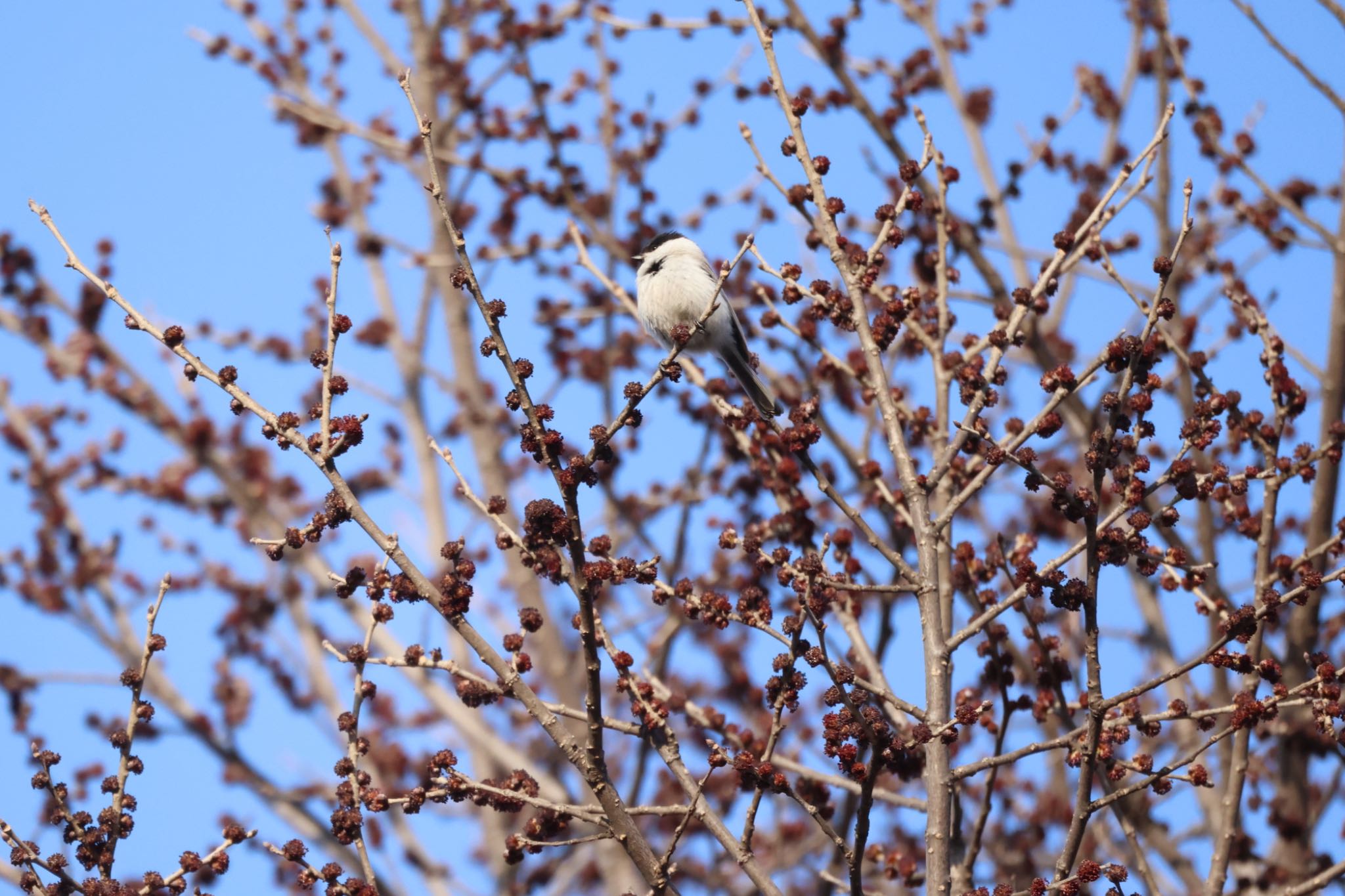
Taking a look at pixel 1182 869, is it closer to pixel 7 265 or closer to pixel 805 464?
pixel 805 464

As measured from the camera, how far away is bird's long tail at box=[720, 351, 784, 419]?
4.61 metres

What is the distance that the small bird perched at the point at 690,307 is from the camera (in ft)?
15.2

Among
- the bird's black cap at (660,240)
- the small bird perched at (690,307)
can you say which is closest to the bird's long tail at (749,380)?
the small bird perched at (690,307)

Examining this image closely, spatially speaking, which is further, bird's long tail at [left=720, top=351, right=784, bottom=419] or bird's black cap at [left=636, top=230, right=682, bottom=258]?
bird's black cap at [left=636, top=230, right=682, bottom=258]

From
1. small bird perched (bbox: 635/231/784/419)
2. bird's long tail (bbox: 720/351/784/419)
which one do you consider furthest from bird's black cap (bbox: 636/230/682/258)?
bird's long tail (bbox: 720/351/784/419)

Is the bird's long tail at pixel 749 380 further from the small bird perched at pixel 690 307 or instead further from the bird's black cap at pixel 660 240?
the bird's black cap at pixel 660 240

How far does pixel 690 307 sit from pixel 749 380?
0.38 m

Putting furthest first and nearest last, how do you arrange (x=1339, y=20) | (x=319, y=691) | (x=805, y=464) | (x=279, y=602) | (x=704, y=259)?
(x=279, y=602), (x=319, y=691), (x=704, y=259), (x=1339, y=20), (x=805, y=464)

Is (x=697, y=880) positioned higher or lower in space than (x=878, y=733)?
higher

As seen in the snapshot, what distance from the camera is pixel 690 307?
15.9ft

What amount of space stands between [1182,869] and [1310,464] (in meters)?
1.94

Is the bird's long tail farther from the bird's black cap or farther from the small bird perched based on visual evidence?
the bird's black cap

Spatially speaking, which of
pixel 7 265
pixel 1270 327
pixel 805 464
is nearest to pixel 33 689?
pixel 7 265

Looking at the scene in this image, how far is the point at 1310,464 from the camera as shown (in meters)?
3.76
